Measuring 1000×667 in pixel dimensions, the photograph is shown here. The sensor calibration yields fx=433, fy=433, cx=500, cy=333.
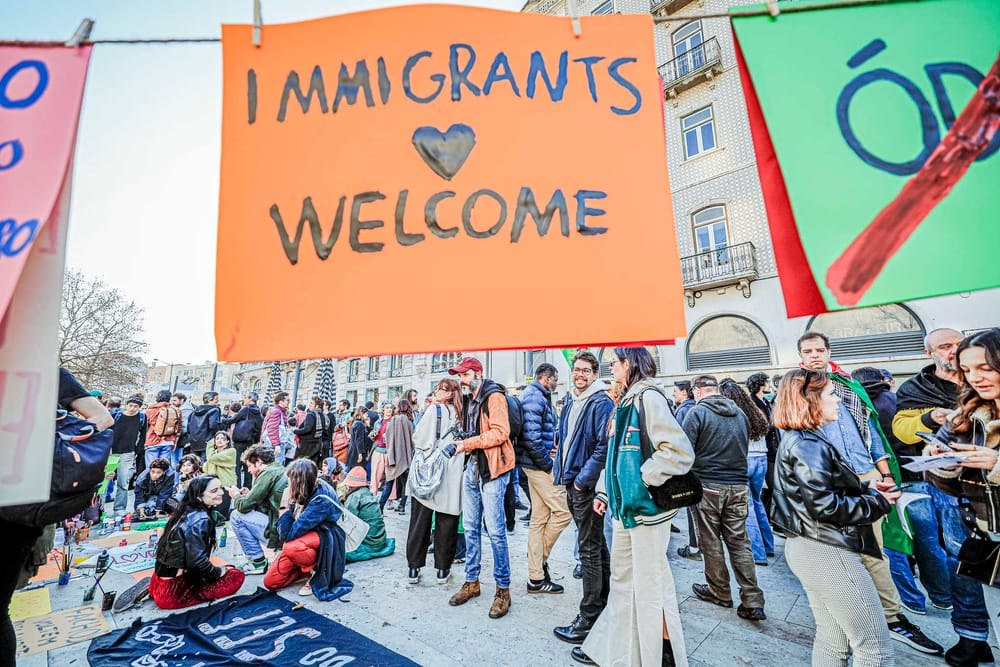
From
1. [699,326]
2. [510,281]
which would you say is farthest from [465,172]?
[699,326]

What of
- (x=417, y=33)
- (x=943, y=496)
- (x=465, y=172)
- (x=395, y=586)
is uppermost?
(x=417, y=33)

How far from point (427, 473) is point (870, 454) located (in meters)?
3.58

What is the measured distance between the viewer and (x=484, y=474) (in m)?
3.80

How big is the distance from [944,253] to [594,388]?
259cm

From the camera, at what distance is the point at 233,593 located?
394cm

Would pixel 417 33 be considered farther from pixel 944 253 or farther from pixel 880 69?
pixel 944 253

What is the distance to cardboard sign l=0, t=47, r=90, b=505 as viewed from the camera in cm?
115

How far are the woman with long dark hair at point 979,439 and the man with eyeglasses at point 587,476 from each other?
1.86 m

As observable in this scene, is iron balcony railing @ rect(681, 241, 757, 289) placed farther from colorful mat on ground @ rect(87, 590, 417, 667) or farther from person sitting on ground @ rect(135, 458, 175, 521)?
person sitting on ground @ rect(135, 458, 175, 521)

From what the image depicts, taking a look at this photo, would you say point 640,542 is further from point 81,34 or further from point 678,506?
point 81,34

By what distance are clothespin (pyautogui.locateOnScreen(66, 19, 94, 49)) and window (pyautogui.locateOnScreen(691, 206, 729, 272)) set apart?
518 inches

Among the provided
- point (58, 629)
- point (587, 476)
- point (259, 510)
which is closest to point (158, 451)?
point (259, 510)

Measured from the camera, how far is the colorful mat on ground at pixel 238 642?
9.47ft

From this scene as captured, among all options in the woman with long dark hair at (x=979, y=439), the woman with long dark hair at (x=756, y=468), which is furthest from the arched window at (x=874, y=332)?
the woman with long dark hair at (x=979, y=439)
